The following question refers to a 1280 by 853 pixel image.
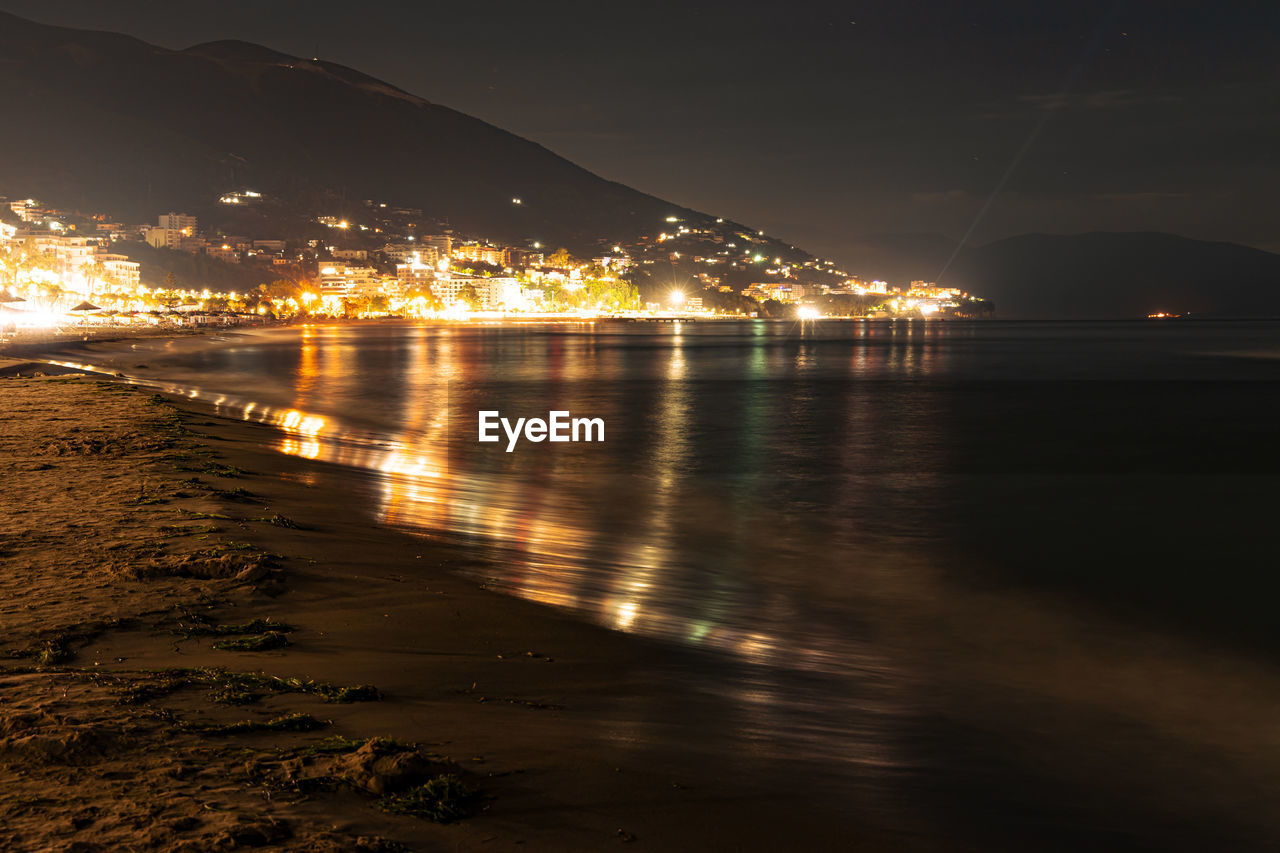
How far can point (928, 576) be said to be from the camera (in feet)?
43.1

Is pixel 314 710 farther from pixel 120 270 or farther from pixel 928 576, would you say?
pixel 120 270

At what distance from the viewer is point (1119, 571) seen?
548 inches

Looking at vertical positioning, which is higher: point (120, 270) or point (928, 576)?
point (120, 270)

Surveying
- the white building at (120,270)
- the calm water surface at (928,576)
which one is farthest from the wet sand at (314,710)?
the white building at (120,270)

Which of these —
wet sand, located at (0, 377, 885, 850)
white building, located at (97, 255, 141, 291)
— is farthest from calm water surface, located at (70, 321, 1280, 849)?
white building, located at (97, 255, 141, 291)

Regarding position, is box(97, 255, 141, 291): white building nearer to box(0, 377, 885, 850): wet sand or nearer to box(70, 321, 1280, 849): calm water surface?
box(70, 321, 1280, 849): calm water surface

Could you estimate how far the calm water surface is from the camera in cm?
609

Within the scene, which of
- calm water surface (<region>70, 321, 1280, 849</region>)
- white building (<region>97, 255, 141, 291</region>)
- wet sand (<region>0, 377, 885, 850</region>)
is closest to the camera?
wet sand (<region>0, 377, 885, 850</region>)

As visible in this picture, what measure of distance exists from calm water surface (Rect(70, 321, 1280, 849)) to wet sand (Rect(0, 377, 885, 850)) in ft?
2.30

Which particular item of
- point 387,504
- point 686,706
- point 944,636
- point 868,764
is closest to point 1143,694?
point 944,636

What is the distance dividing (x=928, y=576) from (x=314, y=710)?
31.1 ft

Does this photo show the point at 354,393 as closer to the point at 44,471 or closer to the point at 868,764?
the point at 44,471

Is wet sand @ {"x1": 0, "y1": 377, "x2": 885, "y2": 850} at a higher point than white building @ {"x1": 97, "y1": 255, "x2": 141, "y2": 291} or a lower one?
lower

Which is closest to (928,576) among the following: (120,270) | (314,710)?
(314,710)
